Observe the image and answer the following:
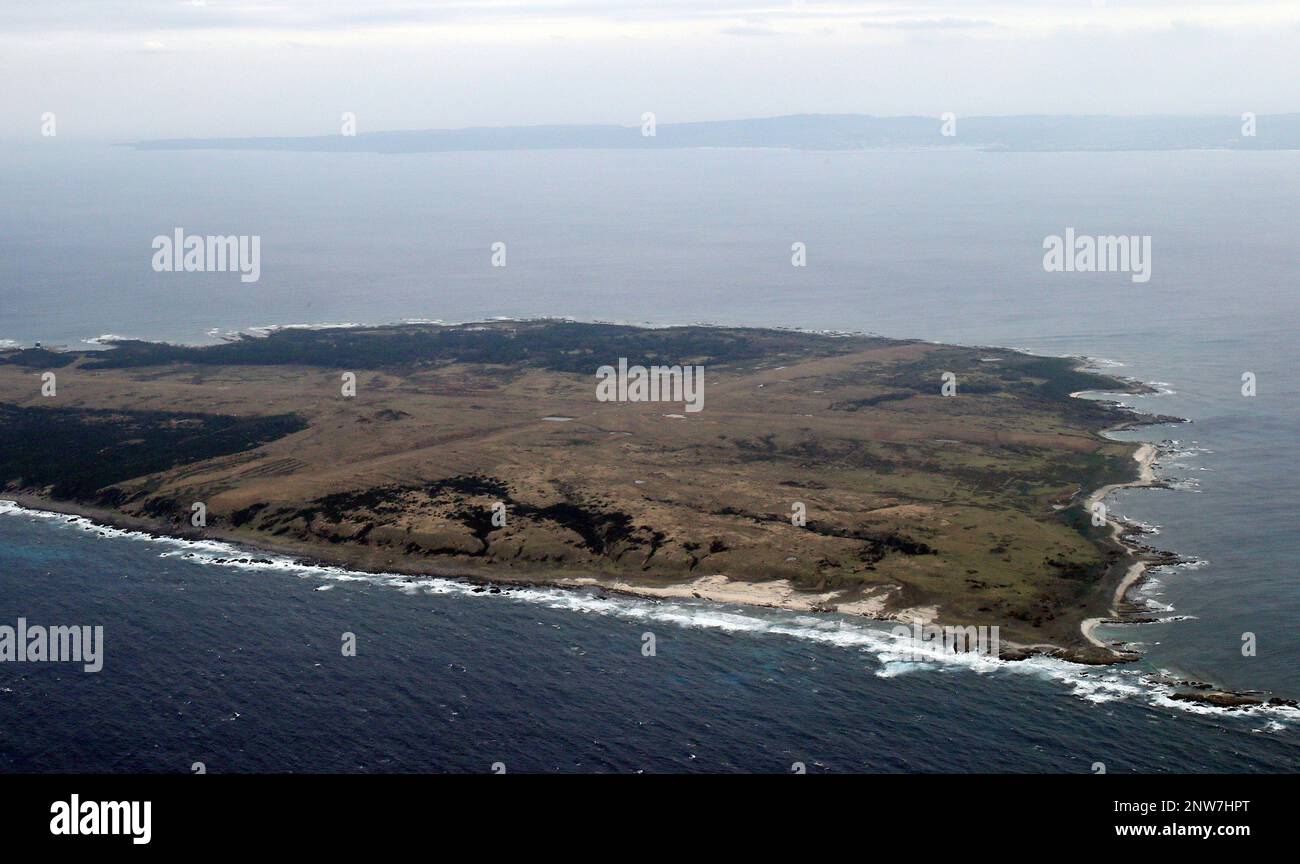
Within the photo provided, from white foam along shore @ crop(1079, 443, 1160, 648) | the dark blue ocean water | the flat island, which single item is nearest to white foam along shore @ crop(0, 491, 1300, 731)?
the dark blue ocean water

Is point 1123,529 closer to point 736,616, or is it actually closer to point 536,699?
point 736,616

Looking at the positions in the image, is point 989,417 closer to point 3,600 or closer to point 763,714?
point 763,714

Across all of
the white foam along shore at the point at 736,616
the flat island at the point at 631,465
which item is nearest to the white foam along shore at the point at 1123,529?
the flat island at the point at 631,465

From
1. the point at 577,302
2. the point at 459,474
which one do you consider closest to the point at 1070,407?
the point at 459,474

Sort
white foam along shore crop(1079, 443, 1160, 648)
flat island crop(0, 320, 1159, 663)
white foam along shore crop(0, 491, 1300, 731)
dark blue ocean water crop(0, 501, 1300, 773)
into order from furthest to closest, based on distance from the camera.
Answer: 1. flat island crop(0, 320, 1159, 663)
2. white foam along shore crop(1079, 443, 1160, 648)
3. white foam along shore crop(0, 491, 1300, 731)
4. dark blue ocean water crop(0, 501, 1300, 773)

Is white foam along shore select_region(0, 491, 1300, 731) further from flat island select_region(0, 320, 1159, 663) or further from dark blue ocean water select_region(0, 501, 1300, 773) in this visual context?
flat island select_region(0, 320, 1159, 663)

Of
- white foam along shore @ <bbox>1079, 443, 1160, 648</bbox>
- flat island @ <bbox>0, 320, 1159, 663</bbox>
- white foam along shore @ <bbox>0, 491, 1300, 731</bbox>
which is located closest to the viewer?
white foam along shore @ <bbox>0, 491, 1300, 731</bbox>

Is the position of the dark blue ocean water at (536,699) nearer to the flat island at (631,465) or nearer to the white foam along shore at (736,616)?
the white foam along shore at (736,616)

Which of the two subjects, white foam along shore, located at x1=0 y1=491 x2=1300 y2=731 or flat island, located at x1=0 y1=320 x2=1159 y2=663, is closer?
white foam along shore, located at x1=0 y1=491 x2=1300 y2=731
